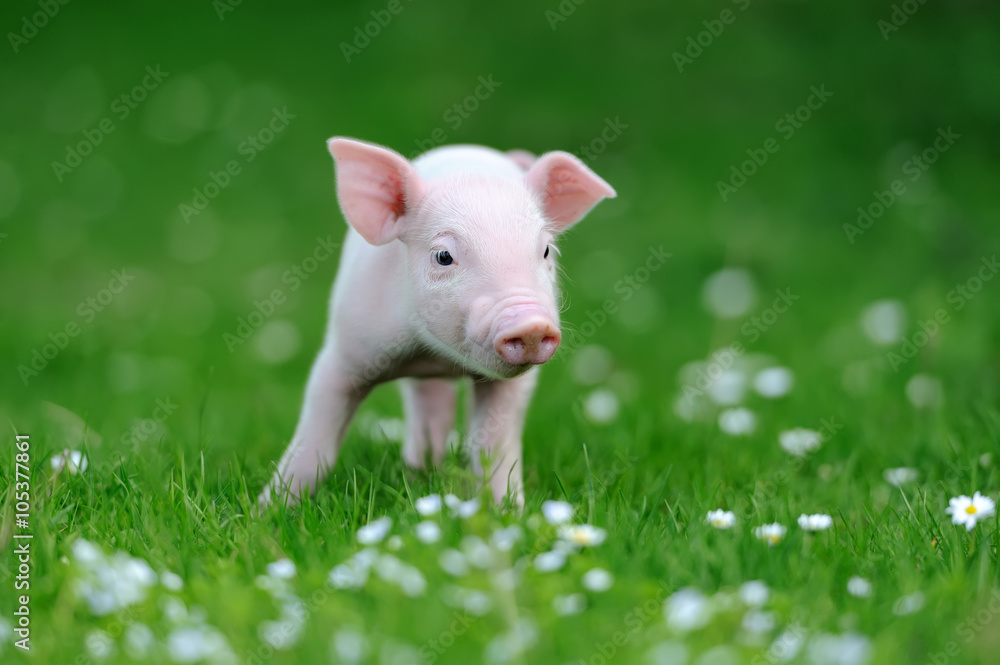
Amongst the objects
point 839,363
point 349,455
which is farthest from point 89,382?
point 839,363

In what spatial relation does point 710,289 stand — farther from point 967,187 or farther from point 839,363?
point 967,187

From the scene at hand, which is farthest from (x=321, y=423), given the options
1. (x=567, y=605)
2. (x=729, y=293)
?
(x=729, y=293)

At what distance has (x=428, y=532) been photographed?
2.59 meters

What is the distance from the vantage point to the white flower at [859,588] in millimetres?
2658

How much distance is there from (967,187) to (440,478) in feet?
21.9

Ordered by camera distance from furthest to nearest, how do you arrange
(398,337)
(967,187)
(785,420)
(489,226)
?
(967,187), (785,420), (398,337), (489,226)

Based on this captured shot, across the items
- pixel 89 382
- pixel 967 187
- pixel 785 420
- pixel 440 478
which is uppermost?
pixel 967 187

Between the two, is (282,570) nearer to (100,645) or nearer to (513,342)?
(100,645)

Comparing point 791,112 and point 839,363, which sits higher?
point 791,112

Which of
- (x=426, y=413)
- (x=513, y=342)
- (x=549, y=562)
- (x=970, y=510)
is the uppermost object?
(x=970, y=510)

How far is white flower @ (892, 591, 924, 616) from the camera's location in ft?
8.29

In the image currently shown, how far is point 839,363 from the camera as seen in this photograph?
5.97 meters

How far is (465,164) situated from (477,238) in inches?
22.6

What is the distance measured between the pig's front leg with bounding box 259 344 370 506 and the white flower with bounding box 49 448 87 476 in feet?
1.88
